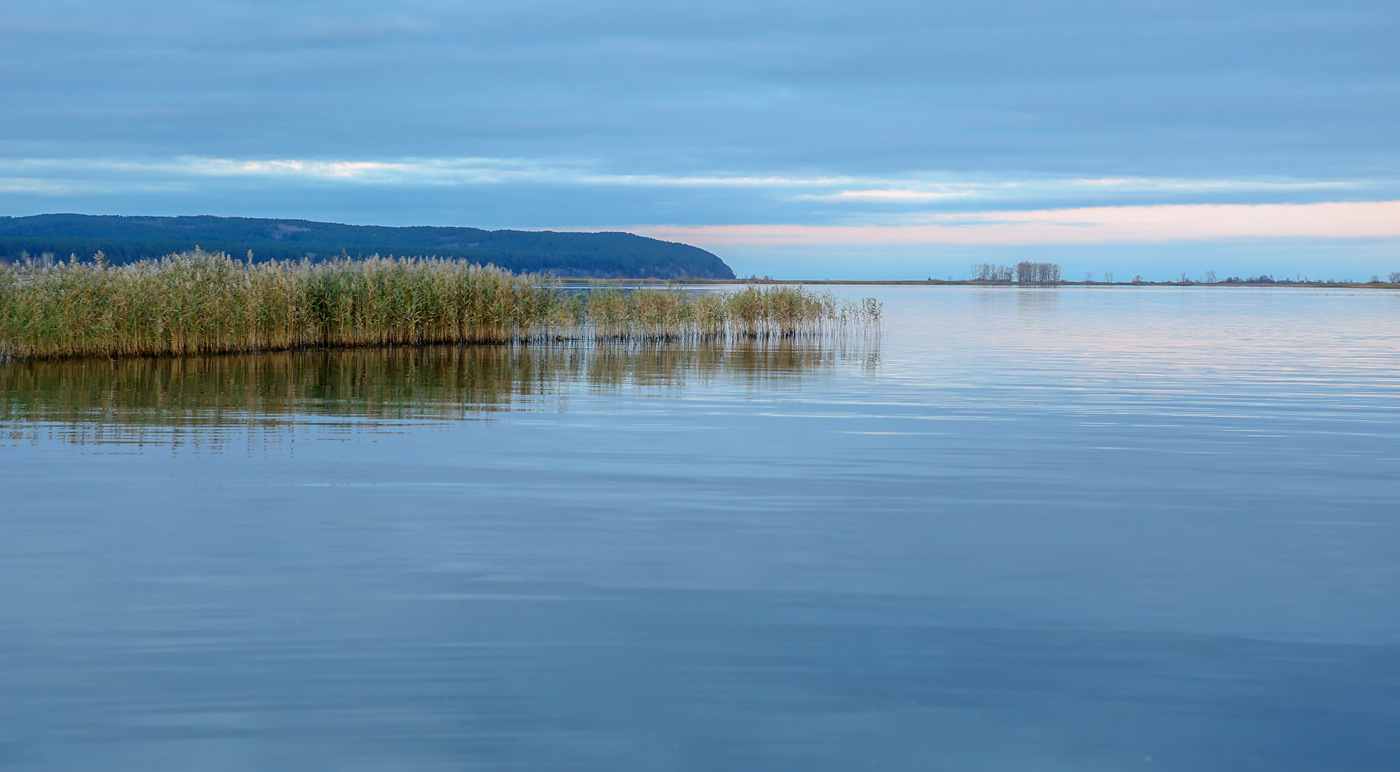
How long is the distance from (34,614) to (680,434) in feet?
26.7

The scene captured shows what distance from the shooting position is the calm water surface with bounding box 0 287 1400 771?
473cm

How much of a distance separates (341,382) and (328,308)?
29.8 feet

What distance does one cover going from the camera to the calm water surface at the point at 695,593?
473 cm

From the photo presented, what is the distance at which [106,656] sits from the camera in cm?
551

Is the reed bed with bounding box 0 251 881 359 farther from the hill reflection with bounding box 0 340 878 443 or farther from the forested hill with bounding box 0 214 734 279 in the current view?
the forested hill with bounding box 0 214 734 279

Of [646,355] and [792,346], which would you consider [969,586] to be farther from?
[792,346]

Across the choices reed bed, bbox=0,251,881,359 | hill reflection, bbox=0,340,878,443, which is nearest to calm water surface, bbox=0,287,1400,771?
hill reflection, bbox=0,340,878,443

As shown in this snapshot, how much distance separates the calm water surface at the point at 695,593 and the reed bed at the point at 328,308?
9.82 meters

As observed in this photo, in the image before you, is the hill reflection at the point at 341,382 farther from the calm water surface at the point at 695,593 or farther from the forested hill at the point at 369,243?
the forested hill at the point at 369,243

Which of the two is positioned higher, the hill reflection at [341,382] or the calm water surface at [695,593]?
the hill reflection at [341,382]

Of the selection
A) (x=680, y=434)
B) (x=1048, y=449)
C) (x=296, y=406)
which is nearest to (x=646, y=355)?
(x=296, y=406)

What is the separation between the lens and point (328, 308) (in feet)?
91.8

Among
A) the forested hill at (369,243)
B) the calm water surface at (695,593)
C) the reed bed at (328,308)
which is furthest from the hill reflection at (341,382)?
the forested hill at (369,243)

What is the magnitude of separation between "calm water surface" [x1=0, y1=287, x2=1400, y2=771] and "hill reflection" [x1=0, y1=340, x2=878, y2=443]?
1.29 feet
